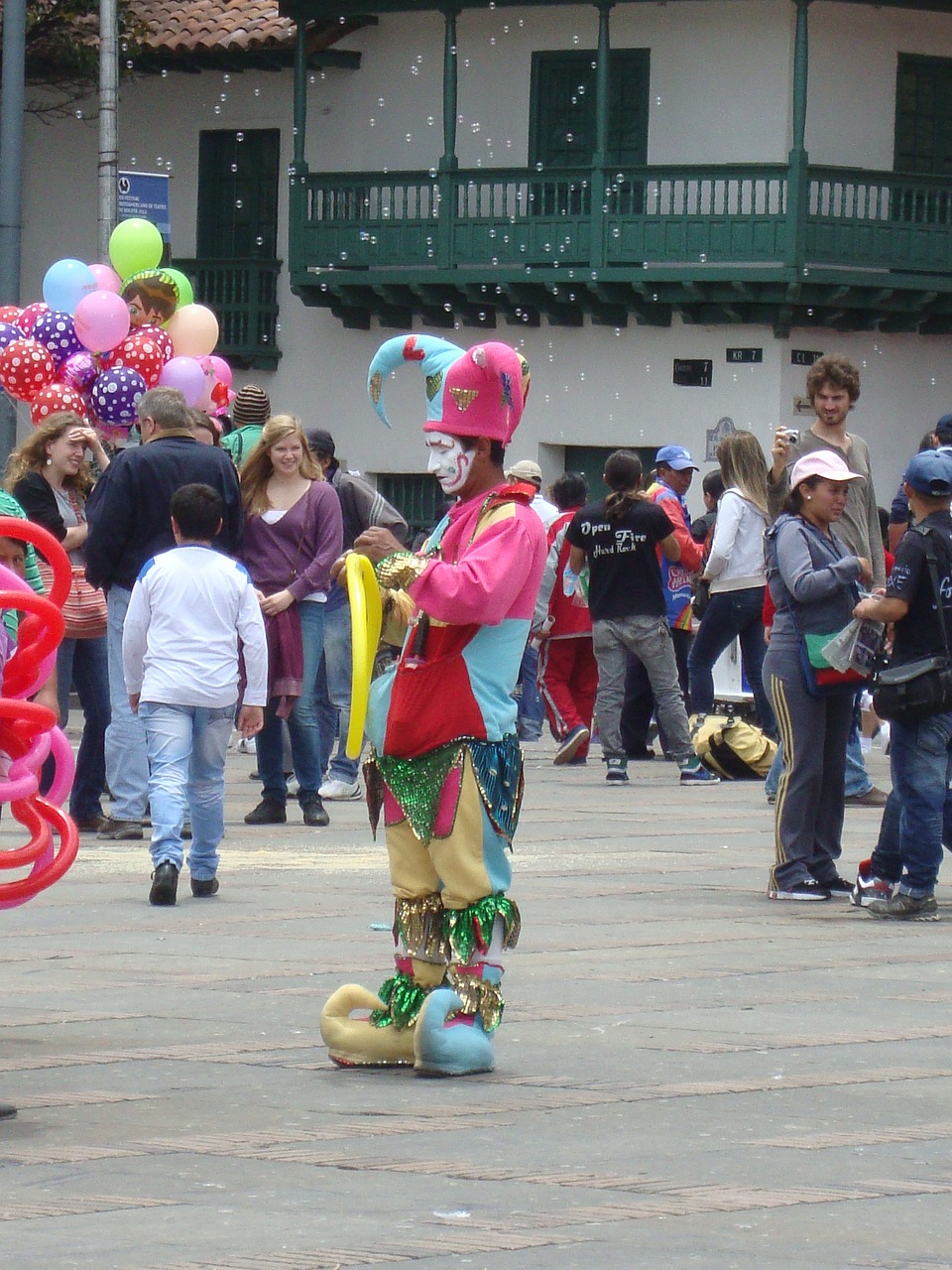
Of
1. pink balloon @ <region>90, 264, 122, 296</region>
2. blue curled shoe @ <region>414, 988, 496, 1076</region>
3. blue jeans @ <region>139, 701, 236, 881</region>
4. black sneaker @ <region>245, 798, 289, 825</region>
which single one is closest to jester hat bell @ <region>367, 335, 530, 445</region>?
blue curled shoe @ <region>414, 988, 496, 1076</region>

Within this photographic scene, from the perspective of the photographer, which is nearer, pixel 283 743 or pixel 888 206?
pixel 283 743

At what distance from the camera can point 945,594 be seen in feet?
31.9

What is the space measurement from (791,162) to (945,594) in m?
20.4

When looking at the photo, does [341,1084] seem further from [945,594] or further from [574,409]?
[574,409]

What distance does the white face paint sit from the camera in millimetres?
6949

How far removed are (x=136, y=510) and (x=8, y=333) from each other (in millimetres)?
5458

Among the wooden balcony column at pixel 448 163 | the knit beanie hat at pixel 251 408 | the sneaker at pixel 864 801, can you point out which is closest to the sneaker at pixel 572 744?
the sneaker at pixel 864 801

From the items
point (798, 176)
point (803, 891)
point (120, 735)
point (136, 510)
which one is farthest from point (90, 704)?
point (798, 176)

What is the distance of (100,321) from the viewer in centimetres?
1625

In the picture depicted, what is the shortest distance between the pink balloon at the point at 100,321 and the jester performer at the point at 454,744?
955 centimetres

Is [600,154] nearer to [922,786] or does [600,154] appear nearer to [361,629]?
[922,786]

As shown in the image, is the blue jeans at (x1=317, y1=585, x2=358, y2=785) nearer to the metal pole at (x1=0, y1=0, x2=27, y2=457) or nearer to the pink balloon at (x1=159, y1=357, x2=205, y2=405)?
the pink balloon at (x1=159, y1=357, x2=205, y2=405)

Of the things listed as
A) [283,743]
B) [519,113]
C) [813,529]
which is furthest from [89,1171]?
[519,113]

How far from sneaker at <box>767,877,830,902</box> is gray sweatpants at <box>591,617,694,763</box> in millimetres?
5183
